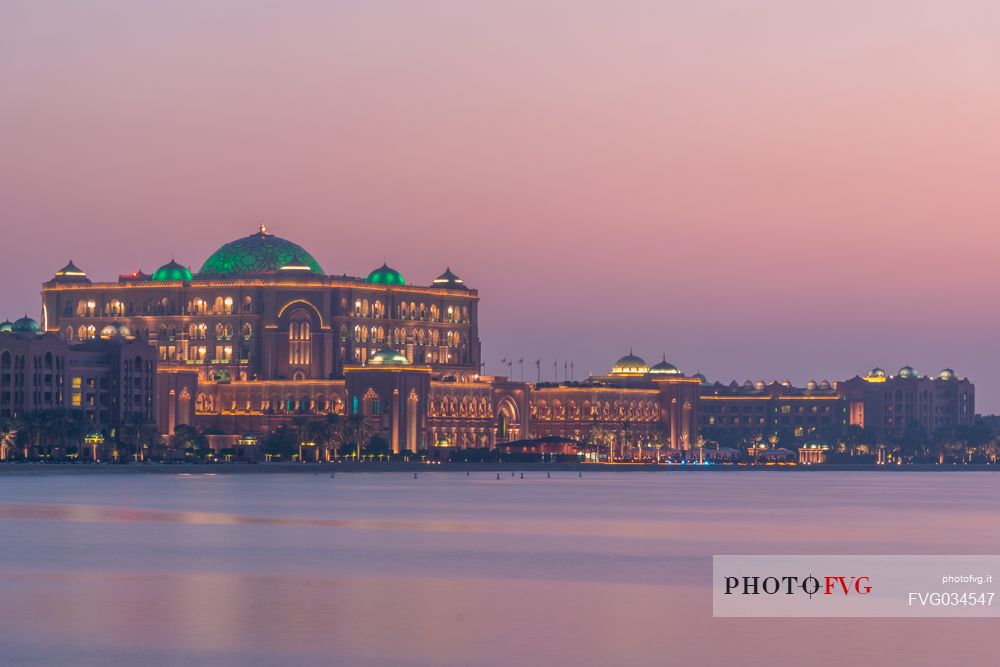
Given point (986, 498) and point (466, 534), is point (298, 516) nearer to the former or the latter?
point (466, 534)

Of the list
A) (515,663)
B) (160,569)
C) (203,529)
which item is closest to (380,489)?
(203,529)

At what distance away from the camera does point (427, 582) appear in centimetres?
6181

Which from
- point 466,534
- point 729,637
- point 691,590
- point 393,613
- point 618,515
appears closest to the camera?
point 729,637

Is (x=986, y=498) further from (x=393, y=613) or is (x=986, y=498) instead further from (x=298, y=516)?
(x=393, y=613)

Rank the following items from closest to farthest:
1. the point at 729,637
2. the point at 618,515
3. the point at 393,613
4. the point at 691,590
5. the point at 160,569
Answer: the point at 729,637, the point at 393,613, the point at 691,590, the point at 160,569, the point at 618,515

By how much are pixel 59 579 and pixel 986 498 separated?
110 m

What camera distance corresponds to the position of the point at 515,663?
4362 centimetres

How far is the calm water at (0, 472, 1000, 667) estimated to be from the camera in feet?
149

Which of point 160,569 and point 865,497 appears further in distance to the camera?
point 865,497

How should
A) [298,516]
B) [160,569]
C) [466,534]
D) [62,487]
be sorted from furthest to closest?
[62,487], [298,516], [466,534], [160,569]

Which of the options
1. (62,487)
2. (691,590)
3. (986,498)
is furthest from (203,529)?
(986,498)

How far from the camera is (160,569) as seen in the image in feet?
216

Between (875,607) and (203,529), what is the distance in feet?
139

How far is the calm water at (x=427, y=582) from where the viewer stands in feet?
149
